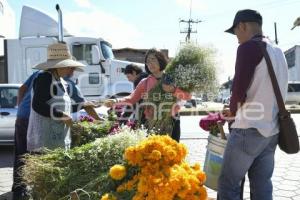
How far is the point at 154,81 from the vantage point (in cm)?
410

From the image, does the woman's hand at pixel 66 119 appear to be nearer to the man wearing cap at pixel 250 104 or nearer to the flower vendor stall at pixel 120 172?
the flower vendor stall at pixel 120 172

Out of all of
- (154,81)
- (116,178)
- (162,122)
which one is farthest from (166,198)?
(154,81)

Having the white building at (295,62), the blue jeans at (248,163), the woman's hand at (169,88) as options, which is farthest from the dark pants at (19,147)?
the white building at (295,62)

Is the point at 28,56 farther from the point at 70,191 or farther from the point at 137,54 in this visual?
the point at 137,54

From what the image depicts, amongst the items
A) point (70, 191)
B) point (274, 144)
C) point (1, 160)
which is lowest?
point (1, 160)

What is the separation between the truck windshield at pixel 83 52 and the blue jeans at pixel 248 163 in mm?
9558

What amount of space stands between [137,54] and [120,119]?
927 inches

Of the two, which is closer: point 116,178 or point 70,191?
point 116,178

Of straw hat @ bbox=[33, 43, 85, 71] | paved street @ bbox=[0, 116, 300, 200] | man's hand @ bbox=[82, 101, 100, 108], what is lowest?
paved street @ bbox=[0, 116, 300, 200]

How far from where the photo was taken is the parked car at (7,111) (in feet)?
28.3

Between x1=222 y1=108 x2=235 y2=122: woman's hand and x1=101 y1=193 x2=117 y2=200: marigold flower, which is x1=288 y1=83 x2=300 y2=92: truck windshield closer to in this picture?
x1=222 y1=108 x2=235 y2=122: woman's hand

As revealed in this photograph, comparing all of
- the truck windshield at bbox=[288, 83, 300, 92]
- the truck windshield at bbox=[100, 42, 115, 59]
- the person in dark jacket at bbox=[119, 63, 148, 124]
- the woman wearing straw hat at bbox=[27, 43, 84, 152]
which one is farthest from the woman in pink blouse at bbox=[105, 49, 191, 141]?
the truck windshield at bbox=[288, 83, 300, 92]

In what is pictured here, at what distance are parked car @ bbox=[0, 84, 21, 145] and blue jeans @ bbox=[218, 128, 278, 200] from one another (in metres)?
6.33

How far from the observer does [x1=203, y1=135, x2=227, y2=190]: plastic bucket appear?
12.1ft
